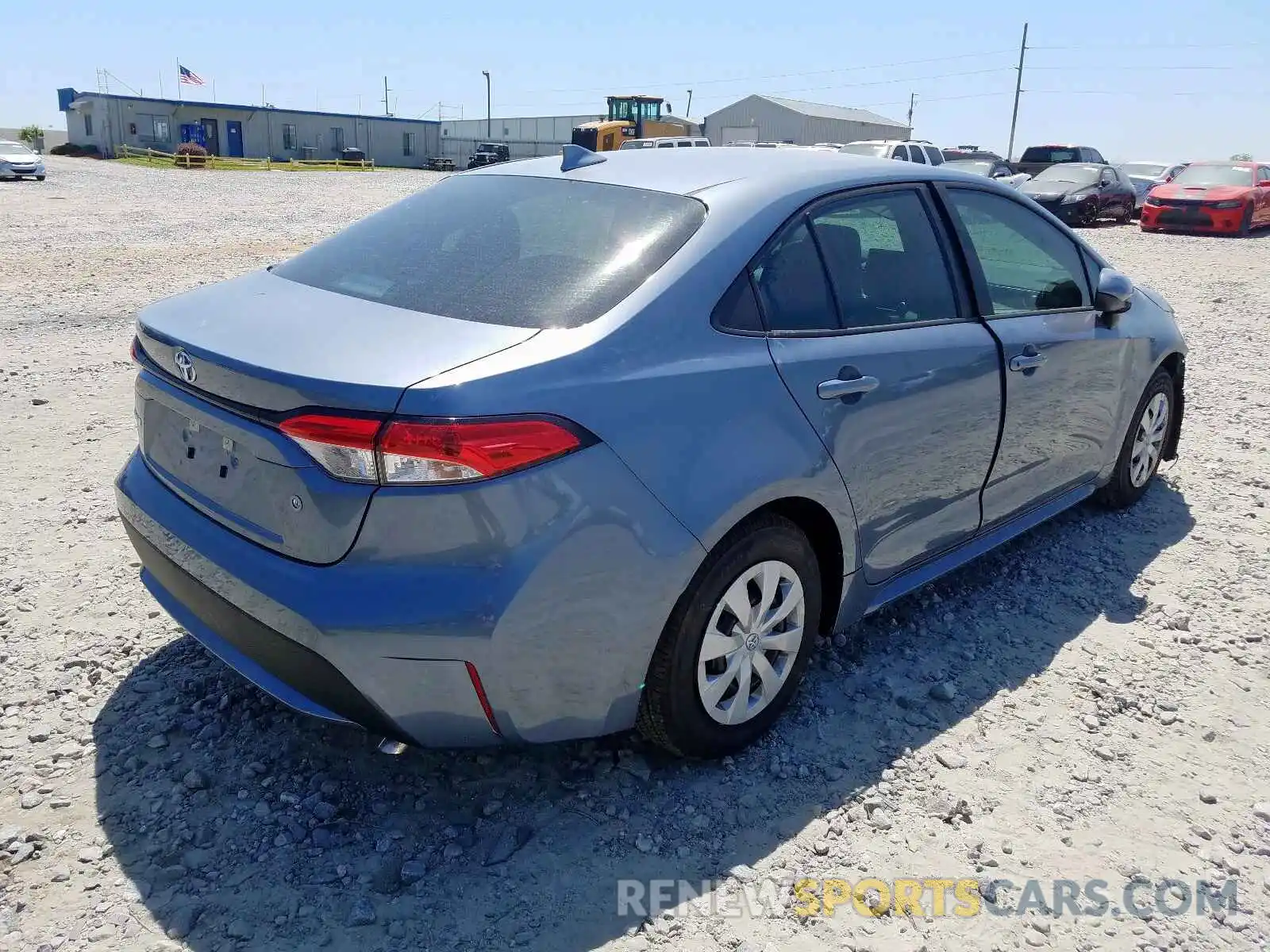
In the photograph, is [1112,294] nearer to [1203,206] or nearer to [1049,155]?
[1203,206]

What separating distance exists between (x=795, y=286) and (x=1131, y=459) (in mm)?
2756

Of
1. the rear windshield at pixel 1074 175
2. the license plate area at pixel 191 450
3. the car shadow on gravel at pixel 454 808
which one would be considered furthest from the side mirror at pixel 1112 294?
the rear windshield at pixel 1074 175

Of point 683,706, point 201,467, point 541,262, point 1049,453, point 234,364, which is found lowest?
point 683,706

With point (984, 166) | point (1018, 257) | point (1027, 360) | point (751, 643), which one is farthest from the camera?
point (984, 166)

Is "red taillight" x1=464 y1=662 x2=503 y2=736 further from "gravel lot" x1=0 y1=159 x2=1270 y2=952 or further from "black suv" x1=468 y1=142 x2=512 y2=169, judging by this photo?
"black suv" x1=468 y1=142 x2=512 y2=169

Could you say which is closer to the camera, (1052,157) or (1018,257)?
(1018,257)

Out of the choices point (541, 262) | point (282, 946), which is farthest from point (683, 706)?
point (541, 262)

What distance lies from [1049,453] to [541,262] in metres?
2.34

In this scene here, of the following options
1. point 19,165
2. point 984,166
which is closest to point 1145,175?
point 984,166

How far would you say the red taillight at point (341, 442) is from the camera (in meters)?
2.15

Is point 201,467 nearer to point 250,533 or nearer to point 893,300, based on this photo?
point 250,533

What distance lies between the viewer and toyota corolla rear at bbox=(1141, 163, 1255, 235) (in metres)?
19.5

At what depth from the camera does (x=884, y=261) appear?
327 cm

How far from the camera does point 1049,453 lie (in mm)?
3941
